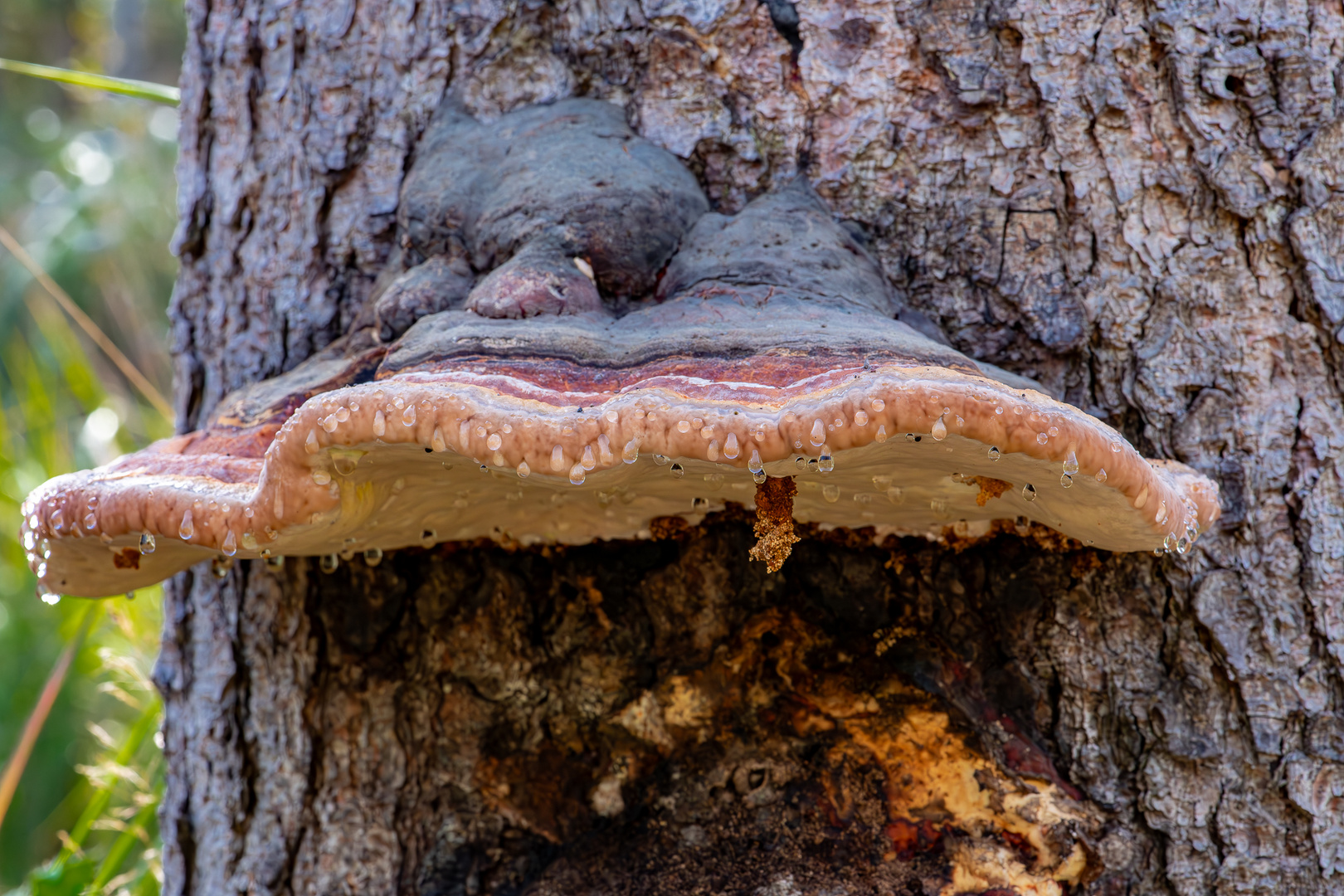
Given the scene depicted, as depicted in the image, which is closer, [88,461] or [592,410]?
[592,410]

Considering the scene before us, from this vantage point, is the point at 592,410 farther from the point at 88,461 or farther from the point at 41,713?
the point at 88,461

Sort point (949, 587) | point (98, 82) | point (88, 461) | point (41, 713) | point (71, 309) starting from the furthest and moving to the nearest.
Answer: point (88, 461), point (71, 309), point (41, 713), point (98, 82), point (949, 587)

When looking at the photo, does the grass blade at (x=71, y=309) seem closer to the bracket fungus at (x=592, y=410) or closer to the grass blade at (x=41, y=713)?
the grass blade at (x=41, y=713)

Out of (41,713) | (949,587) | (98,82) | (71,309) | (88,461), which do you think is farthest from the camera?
(88,461)

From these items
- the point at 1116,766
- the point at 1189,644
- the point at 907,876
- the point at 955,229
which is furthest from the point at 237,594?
the point at 1189,644

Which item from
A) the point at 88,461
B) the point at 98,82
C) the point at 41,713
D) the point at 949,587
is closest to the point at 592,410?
the point at 949,587

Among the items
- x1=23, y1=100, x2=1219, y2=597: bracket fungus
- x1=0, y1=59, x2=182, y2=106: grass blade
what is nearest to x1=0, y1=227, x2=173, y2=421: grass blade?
x1=0, y1=59, x2=182, y2=106: grass blade

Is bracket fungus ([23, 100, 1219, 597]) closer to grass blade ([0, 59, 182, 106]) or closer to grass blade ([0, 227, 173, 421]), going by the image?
grass blade ([0, 59, 182, 106])
